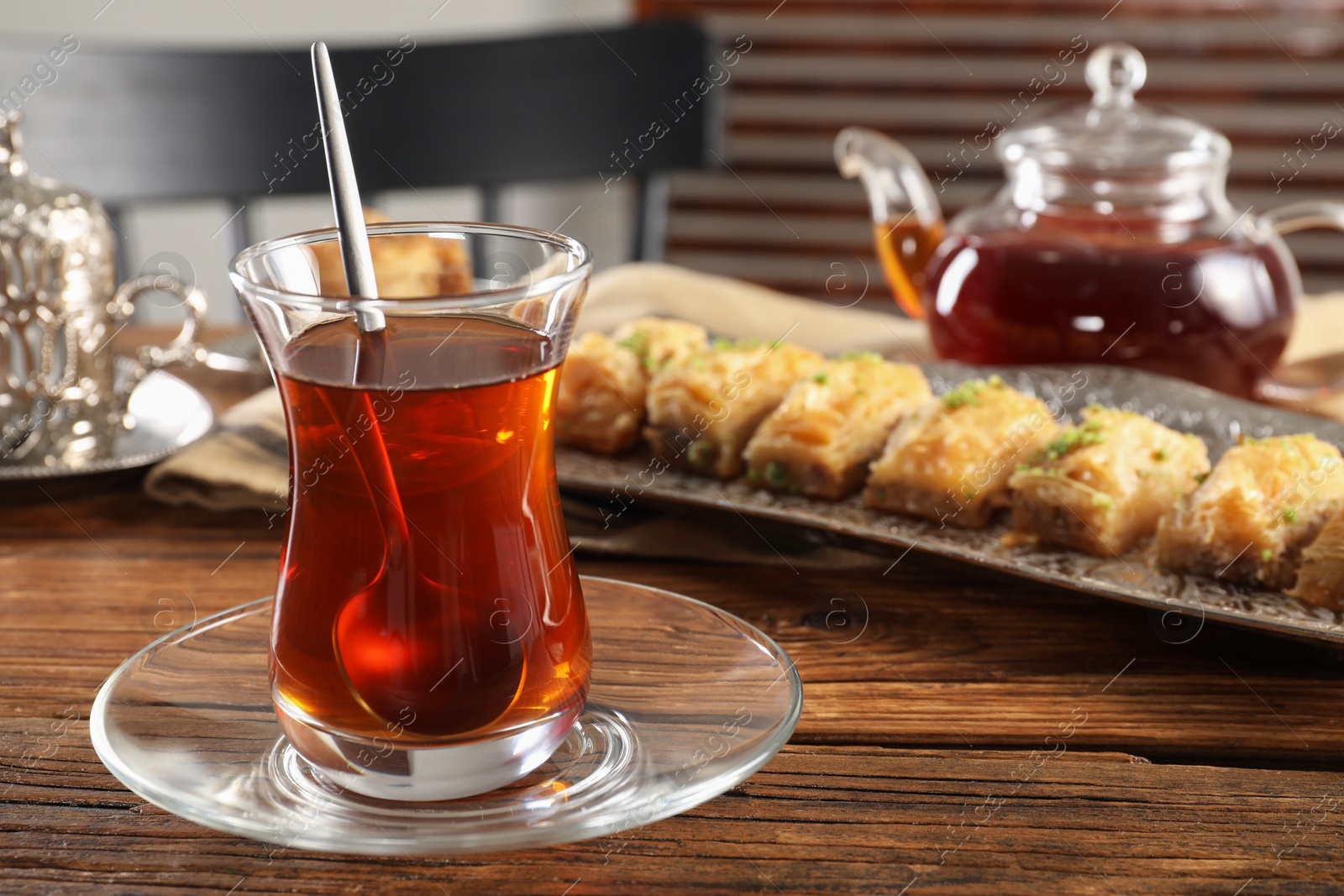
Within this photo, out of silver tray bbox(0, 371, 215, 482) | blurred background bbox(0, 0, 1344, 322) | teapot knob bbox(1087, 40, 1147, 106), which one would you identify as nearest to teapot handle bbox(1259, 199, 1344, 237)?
teapot knob bbox(1087, 40, 1147, 106)

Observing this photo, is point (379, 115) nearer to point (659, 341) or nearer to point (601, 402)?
point (659, 341)

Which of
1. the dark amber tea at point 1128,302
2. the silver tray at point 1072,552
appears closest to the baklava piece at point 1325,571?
the silver tray at point 1072,552

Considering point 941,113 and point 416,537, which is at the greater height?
point 416,537

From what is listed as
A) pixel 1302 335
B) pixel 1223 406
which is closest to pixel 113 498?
pixel 1223 406

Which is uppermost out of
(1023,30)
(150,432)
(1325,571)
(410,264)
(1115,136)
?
(410,264)

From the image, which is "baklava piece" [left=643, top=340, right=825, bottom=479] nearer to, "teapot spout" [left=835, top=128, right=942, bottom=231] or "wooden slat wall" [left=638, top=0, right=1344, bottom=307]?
"teapot spout" [left=835, top=128, right=942, bottom=231]

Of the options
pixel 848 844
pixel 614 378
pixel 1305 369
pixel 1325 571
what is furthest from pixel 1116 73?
pixel 848 844
